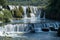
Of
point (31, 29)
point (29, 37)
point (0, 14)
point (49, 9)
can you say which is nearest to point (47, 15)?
point (49, 9)

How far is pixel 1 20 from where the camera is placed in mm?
47375

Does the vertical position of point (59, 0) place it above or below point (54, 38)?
above

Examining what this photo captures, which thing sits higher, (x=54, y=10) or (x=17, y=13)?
(x=54, y=10)

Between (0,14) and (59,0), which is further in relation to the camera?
(59,0)

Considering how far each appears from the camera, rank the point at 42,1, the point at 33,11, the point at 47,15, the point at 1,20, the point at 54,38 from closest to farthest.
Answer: the point at 54,38, the point at 1,20, the point at 47,15, the point at 33,11, the point at 42,1

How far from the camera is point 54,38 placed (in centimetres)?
3250

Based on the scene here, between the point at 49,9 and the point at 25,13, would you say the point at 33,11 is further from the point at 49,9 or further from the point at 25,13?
the point at 49,9

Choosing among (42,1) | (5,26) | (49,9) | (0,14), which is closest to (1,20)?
(0,14)

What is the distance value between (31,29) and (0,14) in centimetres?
1067

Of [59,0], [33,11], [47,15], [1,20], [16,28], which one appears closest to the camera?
[16,28]

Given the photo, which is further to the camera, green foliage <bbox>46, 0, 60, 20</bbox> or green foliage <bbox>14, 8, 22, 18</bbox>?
green foliage <bbox>14, 8, 22, 18</bbox>

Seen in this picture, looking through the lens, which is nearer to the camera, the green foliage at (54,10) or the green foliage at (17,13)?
the green foliage at (54,10)

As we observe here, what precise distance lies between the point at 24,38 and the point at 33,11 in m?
30.5

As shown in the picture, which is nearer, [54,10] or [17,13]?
[54,10]
